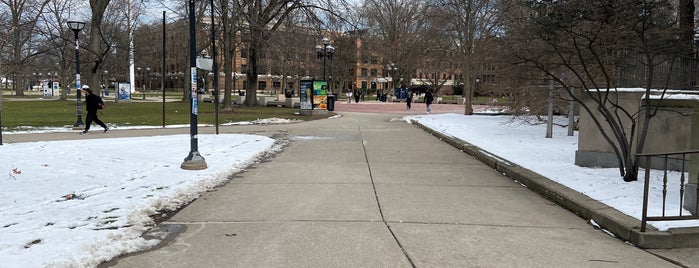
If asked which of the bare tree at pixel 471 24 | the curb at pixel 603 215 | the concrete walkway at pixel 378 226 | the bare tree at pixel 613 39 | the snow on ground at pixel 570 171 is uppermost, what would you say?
the bare tree at pixel 471 24

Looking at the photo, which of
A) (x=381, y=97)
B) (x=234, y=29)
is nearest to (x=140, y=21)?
(x=381, y=97)

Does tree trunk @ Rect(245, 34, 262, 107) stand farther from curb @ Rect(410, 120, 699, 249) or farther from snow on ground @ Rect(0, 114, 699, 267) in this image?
curb @ Rect(410, 120, 699, 249)

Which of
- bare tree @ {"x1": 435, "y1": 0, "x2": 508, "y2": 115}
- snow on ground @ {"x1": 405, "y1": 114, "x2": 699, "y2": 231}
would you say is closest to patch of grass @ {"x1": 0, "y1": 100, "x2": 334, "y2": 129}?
bare tree @ {"x1": 435, "y1": 0, "x2": 508, "y2": 115}

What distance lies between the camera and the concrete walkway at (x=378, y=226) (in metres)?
4.48

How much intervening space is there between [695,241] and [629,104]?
161 inches

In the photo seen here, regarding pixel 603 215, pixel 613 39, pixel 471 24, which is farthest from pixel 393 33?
pixel 603 215

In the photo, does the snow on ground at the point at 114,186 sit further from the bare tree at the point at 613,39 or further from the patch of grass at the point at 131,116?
the patch of grass at the point at 131,116

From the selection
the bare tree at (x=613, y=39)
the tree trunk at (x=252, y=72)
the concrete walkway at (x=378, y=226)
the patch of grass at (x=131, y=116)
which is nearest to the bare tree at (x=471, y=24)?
the patch of grass at (x=131, y=116)

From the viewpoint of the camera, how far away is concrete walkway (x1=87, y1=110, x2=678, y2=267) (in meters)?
4.48

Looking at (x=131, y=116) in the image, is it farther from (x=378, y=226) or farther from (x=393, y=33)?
(x=393, y=33)

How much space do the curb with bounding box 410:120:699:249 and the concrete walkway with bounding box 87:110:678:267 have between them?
132mm

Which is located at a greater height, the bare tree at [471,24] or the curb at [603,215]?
the bare tree at [471,24]

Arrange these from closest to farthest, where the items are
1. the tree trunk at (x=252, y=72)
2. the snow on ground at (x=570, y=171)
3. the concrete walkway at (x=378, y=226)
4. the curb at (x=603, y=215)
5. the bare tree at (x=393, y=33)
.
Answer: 1. the concrete walkway at (x=378, y=226)
2. the curb at (x=603, y=215)
3. the snow on ground at (x=570, y=171)
4. the tree trunk at (x=252, y=72)
5. the bare tree at (x=393, y=33)

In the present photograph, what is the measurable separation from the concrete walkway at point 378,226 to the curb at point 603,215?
0.13 meters
